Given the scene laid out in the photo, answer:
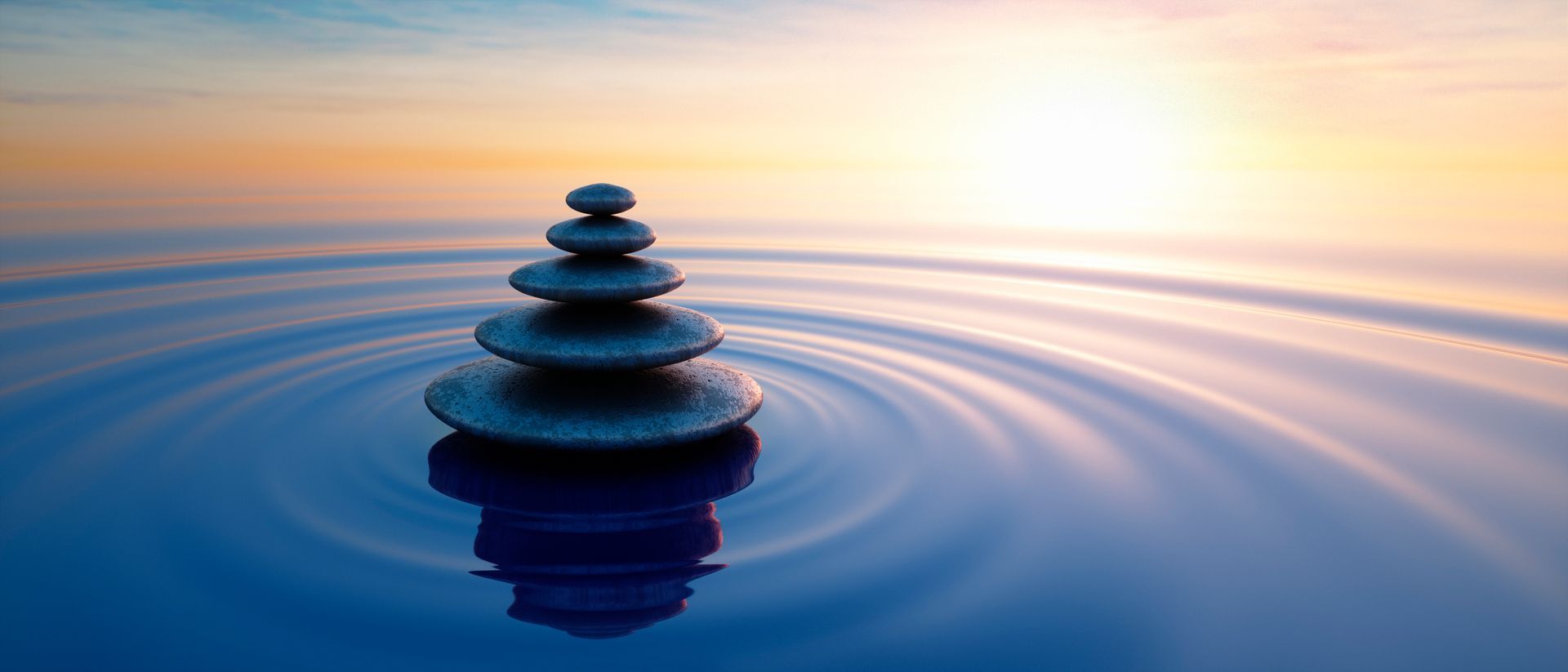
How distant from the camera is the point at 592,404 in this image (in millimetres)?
7797

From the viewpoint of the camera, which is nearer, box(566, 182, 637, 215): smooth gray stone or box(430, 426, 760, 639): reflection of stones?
box(430, 426, 760, 639): reflection of stones

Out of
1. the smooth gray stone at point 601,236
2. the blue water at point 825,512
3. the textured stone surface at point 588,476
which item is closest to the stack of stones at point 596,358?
the smooth gray stone at point 601,236

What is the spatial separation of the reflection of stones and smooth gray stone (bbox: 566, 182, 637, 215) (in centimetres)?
247

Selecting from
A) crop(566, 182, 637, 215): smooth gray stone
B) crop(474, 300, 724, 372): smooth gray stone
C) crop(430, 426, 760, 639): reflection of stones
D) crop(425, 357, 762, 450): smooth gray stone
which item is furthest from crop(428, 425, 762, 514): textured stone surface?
crop(566, 182, 637, 215): smooth gray stone

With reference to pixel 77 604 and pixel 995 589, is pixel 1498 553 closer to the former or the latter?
pixel 995 589

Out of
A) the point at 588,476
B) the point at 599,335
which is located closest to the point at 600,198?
the point at 599,335

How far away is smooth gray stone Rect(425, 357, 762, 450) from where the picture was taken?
7297mm

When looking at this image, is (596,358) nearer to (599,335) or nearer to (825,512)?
(599,335)

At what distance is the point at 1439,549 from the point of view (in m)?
6.36

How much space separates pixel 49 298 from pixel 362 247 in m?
7.14

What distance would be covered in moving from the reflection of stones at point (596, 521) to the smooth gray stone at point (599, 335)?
3.40ft

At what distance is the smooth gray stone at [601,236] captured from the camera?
7746 millimetres

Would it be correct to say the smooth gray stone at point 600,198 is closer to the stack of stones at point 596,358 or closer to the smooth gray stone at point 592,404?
the stack of stones at point 596,358

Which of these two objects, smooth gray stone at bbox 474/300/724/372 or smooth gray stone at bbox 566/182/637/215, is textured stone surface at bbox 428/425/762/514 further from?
smooth gray stone at bbox 566/182/637/215
